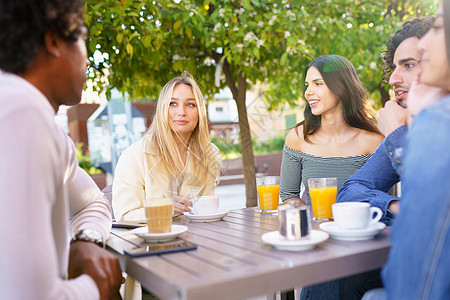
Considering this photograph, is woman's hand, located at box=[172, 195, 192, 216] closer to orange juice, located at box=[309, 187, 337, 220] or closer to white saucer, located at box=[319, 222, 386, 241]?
orange juice, located at box=[309, 187, 337, 220]

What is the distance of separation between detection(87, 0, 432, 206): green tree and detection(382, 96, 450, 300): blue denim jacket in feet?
8.31

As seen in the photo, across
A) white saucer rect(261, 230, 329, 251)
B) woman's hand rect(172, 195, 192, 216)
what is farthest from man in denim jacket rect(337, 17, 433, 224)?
woman's hand rect(172, 195, 192, 216)

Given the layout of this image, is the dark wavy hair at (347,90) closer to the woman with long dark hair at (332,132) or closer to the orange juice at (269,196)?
the woman with long dark hair at (332,132)

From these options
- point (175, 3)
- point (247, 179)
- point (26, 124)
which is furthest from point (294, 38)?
point (26, 124)

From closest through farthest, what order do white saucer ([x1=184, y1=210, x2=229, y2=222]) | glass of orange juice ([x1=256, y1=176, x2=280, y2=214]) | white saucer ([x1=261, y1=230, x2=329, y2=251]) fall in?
white saucer ([x1=261, y1=230, x2=329, y2=251]) < white saucer ([x1=184, y1=210, x2=229, y2=222]) < glass of orange juice ([x1=256, y1=176, x2=280, y2=214])

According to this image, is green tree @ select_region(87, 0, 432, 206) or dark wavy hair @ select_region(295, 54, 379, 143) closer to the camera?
dark wavy hair @ select_region(295, 54, 379, 143)

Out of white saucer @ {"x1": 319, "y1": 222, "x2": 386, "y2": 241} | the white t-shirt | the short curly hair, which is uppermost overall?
the short curly hair

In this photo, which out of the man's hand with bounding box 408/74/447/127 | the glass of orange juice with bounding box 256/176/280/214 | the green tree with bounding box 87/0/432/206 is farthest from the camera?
the green tree with bounding box 87/0/432/206

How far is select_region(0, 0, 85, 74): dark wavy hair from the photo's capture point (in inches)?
37.5

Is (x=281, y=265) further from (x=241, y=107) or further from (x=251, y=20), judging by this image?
(x=241, y=107)

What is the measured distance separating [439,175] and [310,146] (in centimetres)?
192

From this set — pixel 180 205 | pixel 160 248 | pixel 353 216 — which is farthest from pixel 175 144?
pixel 353 216

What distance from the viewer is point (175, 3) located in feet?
10.9

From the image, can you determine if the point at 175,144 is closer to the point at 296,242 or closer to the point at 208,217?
the point at 208,217
